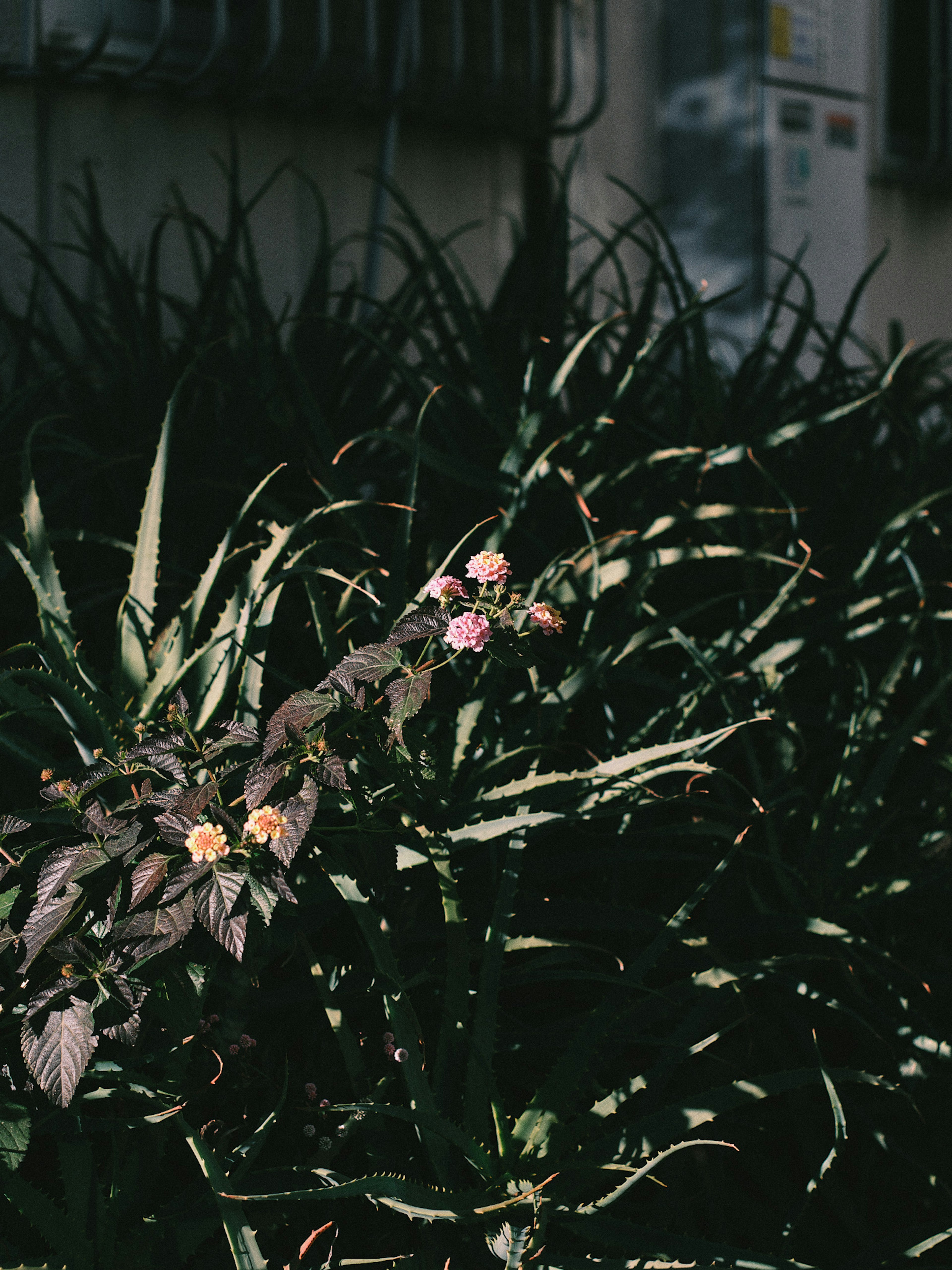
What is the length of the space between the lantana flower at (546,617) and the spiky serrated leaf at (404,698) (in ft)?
0.28

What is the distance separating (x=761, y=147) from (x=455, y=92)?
0.88 meters

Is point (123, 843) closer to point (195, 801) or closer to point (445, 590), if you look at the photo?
point (195, 801)

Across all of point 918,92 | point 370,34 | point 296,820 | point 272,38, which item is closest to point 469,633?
point 296,820

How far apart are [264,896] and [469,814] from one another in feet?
0.85

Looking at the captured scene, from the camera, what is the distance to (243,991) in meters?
0.88

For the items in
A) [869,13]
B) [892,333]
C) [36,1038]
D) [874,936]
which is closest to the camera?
[36,1038]

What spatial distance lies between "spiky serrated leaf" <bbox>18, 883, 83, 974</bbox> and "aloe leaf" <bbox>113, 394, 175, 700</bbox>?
272mm

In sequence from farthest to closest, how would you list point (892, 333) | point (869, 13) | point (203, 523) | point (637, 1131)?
point (869, 13)
point (892, 333)
point (203, 523)
point (637, 1131)

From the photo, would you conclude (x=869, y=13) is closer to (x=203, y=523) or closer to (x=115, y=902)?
(x=203, y=523)

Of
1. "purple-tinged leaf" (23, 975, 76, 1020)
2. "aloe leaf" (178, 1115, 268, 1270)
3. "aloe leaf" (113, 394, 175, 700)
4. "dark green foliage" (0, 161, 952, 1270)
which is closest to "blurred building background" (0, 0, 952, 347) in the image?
"dark green foliage" (0, 161, 952, 1270)

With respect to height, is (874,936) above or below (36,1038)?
below

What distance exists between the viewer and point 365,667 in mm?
792

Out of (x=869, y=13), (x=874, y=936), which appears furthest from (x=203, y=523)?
(x=869, y=13)

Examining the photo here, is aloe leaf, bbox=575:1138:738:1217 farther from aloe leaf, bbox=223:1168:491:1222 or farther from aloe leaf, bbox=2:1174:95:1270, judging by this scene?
aloe leaf, bbox=2:1174:95:1270
